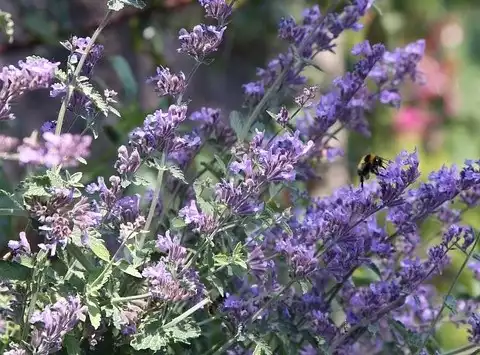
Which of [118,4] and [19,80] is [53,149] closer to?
[19,80]

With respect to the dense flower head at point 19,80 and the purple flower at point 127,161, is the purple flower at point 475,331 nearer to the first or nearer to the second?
the purple flower at point 127,161

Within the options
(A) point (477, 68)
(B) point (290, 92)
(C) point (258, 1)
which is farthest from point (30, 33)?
(A) point (477, 68)

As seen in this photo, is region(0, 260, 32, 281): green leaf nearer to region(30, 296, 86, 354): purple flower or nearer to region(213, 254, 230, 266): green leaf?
region(30, 296, 86, 354): purple flower

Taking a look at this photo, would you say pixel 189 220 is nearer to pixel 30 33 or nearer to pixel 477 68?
pixel 30 33

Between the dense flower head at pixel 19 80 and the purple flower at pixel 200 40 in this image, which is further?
the purple flower at pixel 200 40

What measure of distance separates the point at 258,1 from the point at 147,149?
43.7 inches

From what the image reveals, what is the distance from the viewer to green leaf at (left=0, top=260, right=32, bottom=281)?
27.7 inches

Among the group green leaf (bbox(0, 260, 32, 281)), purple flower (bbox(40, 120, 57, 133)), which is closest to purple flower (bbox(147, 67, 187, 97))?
purple flower (bbox(40, 120, 57, 133))

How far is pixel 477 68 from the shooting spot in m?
2.83

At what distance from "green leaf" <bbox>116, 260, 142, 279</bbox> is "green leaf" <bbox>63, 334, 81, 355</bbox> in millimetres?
71

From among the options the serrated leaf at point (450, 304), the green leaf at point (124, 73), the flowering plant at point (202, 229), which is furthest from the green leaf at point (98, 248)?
the green leaf at point (124, 73)

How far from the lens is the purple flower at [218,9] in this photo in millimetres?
766

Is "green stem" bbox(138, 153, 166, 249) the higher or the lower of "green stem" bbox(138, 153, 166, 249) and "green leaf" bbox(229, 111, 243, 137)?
the lower

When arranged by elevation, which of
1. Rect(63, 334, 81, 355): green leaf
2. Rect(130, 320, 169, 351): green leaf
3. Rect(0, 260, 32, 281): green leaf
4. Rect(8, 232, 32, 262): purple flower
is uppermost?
Rect(8, 232, 32, 262): purple flower
